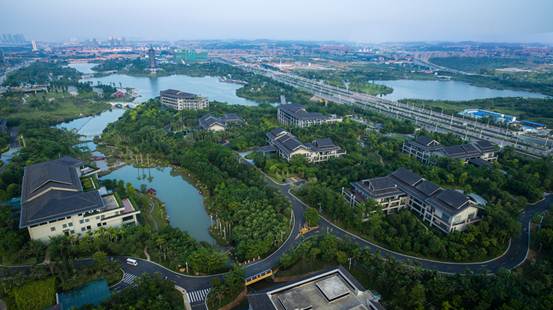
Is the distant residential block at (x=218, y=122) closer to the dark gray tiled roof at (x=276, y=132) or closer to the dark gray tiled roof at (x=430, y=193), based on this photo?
the dark gray tiled roof at (x=276, y=132)

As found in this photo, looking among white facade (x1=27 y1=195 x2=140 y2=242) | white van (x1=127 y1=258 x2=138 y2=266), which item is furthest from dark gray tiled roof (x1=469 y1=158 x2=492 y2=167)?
white van (x1=127 y1=258 x2=138 y2=266)

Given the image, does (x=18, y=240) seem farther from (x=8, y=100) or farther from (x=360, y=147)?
(x=8, y=100)

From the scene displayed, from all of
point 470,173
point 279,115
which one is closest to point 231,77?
point 279,115

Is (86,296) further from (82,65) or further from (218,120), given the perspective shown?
(82,65)

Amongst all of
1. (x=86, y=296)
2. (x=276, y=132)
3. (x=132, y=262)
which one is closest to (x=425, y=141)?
(x=276, y=132)

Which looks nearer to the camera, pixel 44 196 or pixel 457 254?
pixel 457 254

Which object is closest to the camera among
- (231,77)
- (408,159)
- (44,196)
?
(44,196)
